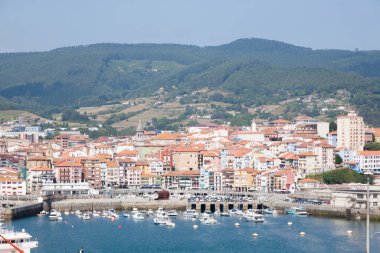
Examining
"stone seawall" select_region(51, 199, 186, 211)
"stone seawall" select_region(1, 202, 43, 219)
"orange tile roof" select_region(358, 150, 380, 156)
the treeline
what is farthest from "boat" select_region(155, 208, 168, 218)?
"orange tile roof" select_region(358, 150, 380, 156)

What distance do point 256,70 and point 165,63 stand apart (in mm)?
58009

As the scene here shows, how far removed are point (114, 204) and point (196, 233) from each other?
1149 cm

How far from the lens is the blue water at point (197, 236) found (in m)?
36.8

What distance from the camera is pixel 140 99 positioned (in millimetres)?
140250

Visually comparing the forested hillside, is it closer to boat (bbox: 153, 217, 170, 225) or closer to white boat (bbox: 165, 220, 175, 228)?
boat (bbox: 153, 217, 170, 225)

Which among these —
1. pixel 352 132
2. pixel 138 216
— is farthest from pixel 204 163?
pixel 138 216

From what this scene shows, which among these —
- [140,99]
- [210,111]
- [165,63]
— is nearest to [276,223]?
[210,111]

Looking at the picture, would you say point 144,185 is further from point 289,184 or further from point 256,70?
point 256,70

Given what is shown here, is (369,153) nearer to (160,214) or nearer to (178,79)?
(160,214)

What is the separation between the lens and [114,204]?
52.6 meters

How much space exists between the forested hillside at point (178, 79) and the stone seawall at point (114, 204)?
44.5 metres

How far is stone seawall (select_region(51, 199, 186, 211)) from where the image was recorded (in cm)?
5181

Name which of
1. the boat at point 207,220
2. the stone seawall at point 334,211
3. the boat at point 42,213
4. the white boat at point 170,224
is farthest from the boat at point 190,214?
the boat at point 42,213

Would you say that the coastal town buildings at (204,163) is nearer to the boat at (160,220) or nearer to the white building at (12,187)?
the white building at (12,187)
